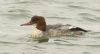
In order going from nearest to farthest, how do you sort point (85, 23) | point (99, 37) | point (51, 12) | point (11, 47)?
point (11, 47)
point (99, 37)
point (85, 23)
point (51, 12)

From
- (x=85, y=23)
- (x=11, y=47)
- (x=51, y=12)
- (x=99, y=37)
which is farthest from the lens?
(x=51, y=12)

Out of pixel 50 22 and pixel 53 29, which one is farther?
pixel 50 22

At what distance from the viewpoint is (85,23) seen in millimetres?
17719

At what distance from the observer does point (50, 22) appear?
1802cm

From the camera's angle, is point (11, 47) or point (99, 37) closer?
point (11, 47)

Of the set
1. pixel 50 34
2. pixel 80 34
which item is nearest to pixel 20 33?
pixel 50 34

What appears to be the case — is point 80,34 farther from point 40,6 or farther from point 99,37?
point 40,6

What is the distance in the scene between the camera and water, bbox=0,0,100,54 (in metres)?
14.3

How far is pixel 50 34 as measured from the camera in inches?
634

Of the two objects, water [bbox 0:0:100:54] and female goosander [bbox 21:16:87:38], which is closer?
water [bbox 0:0:100:54]

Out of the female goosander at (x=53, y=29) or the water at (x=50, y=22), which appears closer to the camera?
the water at (x=50, y=22)

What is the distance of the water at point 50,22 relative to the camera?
14309 mm

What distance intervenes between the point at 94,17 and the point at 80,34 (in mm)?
2539

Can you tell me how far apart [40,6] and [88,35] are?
4.58m
